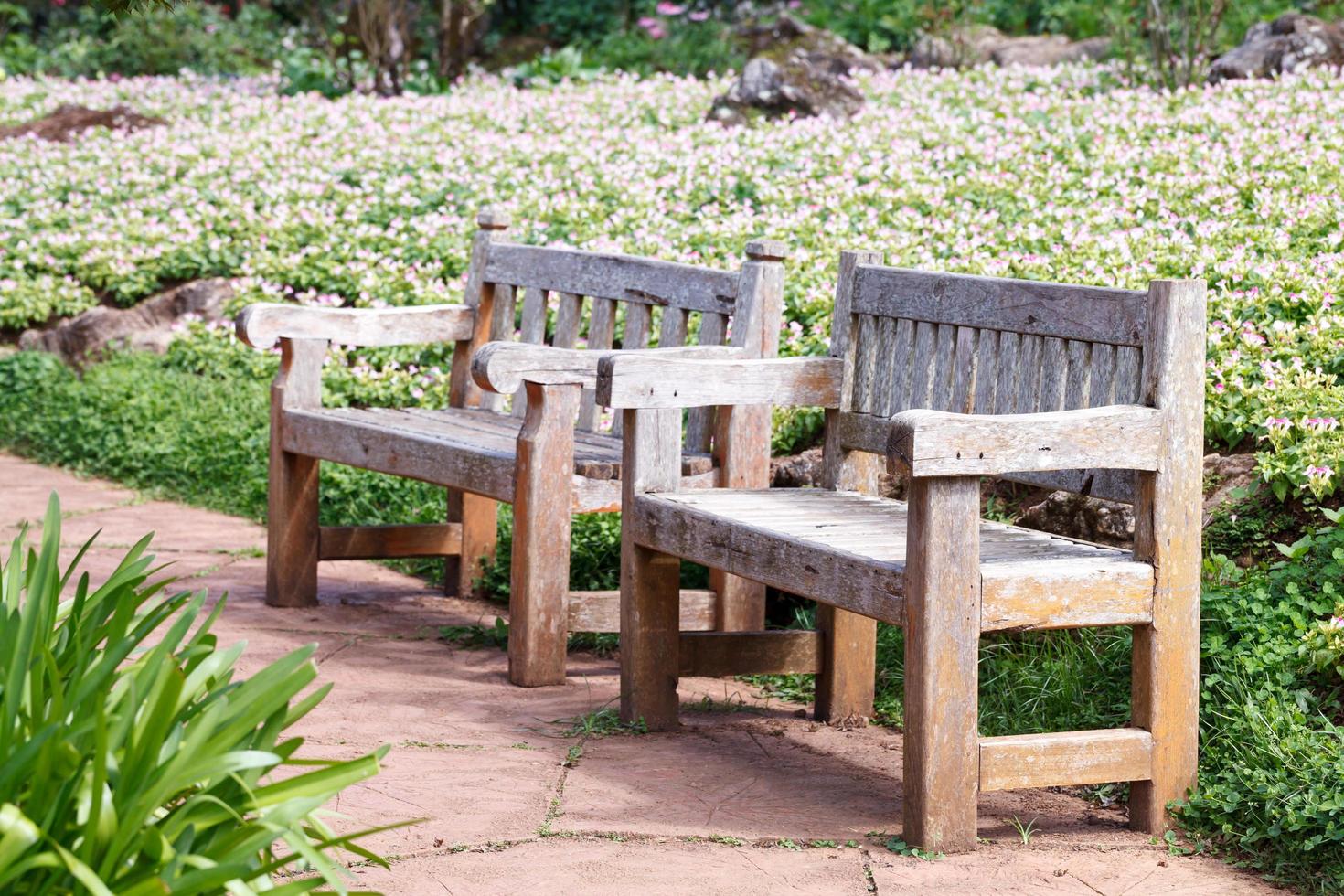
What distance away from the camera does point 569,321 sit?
4.99m

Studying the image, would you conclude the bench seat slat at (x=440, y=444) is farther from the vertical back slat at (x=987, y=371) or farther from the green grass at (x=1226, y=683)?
the vertical back slat at (x=987, y=371)

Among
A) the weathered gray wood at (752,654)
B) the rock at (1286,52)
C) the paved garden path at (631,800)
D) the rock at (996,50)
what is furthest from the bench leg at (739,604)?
the rock at (996,50)

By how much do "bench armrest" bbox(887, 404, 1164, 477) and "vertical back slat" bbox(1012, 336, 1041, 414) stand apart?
1.11ft

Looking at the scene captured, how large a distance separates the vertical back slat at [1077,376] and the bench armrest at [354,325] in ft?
7.85

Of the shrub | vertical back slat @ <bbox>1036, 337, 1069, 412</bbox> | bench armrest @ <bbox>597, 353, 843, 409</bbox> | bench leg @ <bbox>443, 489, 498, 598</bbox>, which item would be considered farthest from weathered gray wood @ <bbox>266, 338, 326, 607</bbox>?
the shrub

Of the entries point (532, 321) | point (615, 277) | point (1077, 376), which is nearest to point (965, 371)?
point (1077, 376)

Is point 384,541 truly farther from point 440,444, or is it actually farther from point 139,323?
point 139,323

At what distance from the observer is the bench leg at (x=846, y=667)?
3971 mm

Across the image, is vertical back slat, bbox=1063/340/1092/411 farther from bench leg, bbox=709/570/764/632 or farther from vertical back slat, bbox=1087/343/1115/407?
bench leg, bbox=709/570/764/632

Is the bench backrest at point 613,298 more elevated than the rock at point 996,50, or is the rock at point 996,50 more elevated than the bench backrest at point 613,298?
the rock at point 996,50

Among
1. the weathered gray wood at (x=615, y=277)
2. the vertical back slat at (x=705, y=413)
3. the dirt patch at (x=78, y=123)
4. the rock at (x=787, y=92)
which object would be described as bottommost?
the vertical back slat at (x=705, y=413)

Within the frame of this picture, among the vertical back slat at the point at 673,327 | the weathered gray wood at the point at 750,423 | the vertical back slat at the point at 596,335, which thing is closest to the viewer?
the weathered gray wood at the point at 750,423

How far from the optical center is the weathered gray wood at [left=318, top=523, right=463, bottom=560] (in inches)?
203

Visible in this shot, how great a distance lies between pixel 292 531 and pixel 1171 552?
283cm
